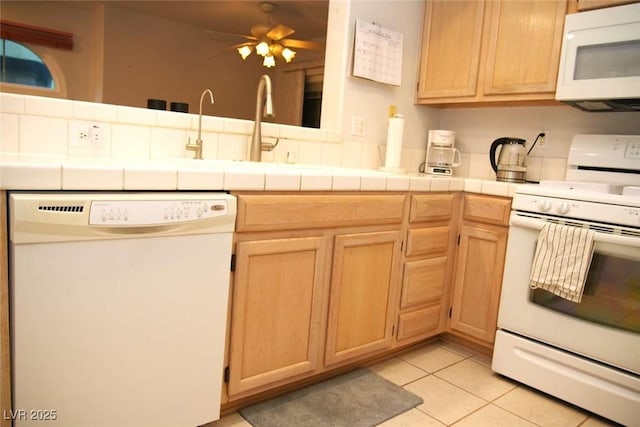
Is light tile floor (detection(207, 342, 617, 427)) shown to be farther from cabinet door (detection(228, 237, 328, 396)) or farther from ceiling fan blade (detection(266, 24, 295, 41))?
ceiling fan blade (detection(266, 24, 295, 41))

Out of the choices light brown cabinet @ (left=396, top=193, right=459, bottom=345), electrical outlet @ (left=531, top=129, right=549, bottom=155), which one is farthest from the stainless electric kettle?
light brown cabinet @ (left=396, top=193, right=459, bottom=345)

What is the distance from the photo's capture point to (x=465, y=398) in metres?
1.89

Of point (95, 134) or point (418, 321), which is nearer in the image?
point (95, 134)

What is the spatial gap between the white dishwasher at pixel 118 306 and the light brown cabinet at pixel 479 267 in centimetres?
137

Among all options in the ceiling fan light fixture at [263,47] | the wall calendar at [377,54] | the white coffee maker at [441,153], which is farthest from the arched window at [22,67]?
the white coffee maker at [441,153]

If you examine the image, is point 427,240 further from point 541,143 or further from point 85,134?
point 85,134

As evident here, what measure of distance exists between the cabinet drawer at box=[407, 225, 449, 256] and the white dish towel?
453 mm

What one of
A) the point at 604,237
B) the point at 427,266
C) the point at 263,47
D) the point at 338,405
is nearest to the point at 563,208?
the point at 604,237

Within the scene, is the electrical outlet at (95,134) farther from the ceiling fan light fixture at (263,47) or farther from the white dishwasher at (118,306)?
the ceiling fan light fixture at (263,47)

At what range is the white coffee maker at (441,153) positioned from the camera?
8.69 feet

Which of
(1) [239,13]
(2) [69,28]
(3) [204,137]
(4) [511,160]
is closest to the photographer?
(3) [204,137]

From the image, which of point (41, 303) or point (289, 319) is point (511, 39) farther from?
point (41, 303)

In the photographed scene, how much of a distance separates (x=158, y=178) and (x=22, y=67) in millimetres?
5631

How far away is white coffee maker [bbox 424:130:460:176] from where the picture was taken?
2.65 meters
